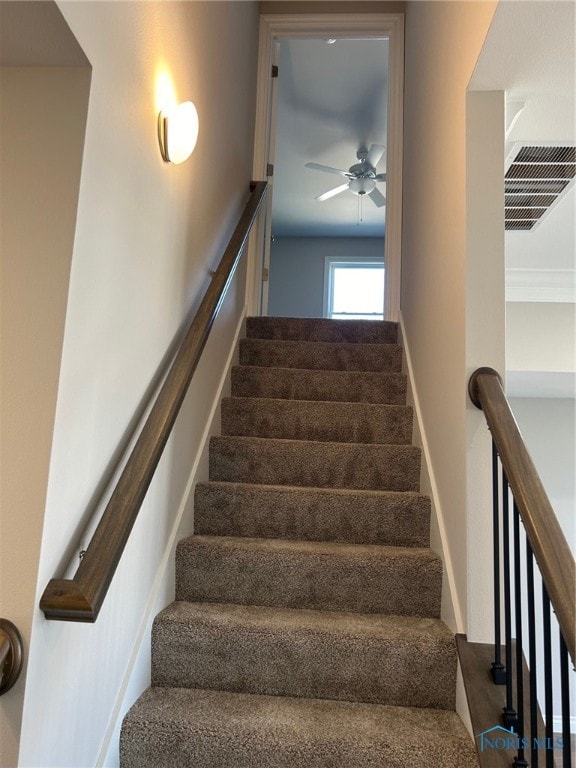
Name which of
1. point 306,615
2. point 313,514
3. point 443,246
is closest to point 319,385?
point 313,514

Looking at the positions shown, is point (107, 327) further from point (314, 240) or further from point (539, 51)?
point (314, 240)

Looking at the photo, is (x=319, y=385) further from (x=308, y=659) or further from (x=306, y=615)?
(x=308, y=659)

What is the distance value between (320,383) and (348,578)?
4.13 ft

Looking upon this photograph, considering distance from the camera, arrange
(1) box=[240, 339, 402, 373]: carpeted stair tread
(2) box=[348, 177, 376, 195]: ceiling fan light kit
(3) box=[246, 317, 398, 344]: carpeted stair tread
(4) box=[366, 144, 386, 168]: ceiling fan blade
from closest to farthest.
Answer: (1) box=[240, 339, 402, 373]: carpeted stair tread, (3) box=[246, 317, 398, 344]: carpeted stair tread, (4) box=[366, 144, 386, 168]: ceiling fan blade, (2) box=[348, 177, 376, 195]: ceiling fan light kit

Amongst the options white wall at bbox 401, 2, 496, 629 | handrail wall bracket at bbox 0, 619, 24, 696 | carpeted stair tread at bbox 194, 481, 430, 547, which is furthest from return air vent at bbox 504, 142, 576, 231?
handrail wall bracket at bbox 0, 619, 24, 696

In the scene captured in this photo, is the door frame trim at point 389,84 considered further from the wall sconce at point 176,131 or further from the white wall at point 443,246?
the wall sconce at point 176,131

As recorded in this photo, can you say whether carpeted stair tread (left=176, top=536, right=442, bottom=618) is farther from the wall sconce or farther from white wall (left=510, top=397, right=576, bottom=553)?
white wall (left=510, top=397, right=576, bottom=553)

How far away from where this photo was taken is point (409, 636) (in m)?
1.66

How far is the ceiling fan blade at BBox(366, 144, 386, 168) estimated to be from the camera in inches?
194

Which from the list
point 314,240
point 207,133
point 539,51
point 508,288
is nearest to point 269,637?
point 539,51

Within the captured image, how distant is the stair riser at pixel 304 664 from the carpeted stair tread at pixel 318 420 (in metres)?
1.11

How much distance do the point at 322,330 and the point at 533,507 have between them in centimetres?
241

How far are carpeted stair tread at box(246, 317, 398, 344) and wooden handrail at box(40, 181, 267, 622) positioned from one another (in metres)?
1.54

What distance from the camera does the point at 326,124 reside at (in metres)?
5.08
